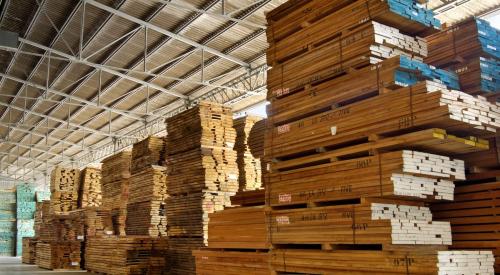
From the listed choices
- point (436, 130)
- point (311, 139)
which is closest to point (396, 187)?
point (436, 130)

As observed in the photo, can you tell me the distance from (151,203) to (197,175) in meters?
2.92

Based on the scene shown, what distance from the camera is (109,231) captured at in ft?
52.7

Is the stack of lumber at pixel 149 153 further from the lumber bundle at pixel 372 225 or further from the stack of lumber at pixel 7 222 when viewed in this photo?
the stack of lumber at pixel 7 222

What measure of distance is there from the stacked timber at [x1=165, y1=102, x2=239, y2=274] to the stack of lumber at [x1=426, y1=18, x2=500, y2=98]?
6265 millimetres

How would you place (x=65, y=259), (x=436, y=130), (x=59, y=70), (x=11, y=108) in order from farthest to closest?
(x=11, y=108) < (x=59, y=70) < (x=65, y=259) < (x=436, y=130)

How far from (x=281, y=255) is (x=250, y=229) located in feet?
3.71

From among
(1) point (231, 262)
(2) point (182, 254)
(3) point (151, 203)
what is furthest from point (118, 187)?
(1) point (231, 262)

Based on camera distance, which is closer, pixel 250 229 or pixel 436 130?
pixel 436 130

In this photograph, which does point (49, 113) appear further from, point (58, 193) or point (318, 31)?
point (318, 31)

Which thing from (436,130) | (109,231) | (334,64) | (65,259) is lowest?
(65,259)

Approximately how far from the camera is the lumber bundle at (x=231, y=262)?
7.28 m

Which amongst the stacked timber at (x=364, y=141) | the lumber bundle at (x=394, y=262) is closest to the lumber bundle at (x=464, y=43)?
the stacked timber at (x=364, y=141)

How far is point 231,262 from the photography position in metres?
7.86

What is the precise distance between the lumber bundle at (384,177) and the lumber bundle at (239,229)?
1143 mm
